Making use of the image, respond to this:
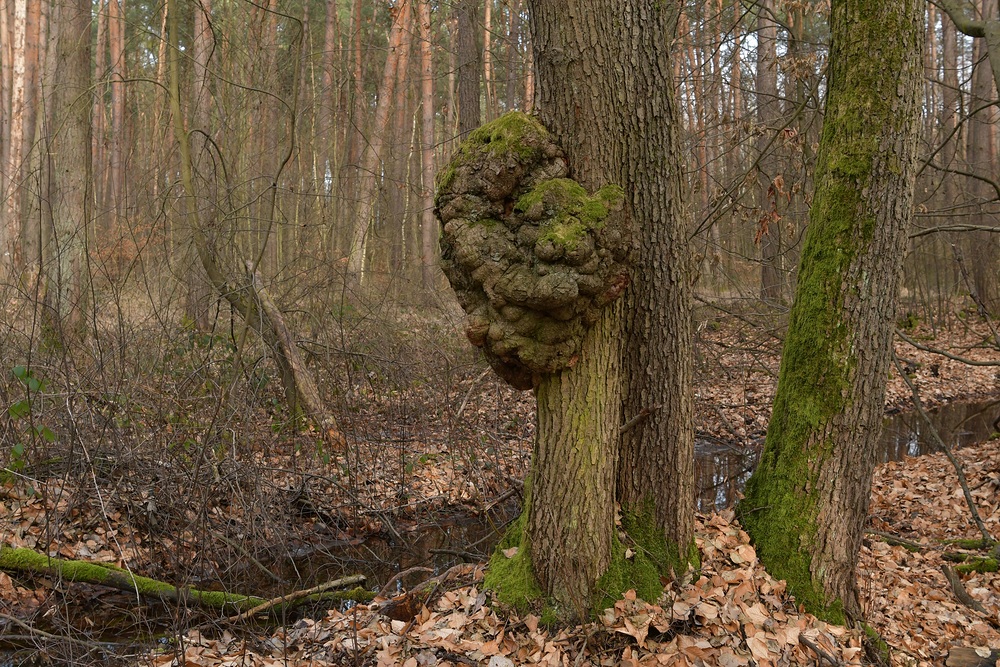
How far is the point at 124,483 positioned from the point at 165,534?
19.4 inches

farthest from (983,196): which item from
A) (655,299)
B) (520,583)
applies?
(520,583)

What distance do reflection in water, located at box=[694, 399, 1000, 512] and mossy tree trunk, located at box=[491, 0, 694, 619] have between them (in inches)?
142

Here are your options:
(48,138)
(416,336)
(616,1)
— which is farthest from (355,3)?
(616,1)

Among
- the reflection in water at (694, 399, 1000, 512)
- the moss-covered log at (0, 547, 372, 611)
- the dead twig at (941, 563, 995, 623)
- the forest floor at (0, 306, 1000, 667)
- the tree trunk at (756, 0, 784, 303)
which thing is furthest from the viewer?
the reflection in water at (694, 399, 1000, 512)

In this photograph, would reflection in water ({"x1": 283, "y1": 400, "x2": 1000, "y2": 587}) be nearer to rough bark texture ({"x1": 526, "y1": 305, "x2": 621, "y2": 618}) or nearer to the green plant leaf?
rough bark texture ({"x1": 526, "y1": 305, "x2": 621, "y2": 618})

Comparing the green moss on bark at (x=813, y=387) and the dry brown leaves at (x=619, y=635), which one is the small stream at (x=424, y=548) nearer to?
the dry brown leaves at (x=619, y=635)

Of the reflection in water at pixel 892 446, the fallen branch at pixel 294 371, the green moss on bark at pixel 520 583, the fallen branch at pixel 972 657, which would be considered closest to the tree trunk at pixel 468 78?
the fallen branch at pixel 294 371

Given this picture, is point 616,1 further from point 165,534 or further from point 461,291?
point 165,534

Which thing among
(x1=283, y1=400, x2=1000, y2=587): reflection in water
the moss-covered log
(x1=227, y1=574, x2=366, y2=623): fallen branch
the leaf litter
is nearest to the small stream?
(x1=283, y1=400, x2=1000, y2=587): reflection in water

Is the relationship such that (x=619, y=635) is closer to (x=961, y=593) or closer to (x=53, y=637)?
(x=961, y=593)

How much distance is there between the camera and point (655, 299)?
3.73 metres

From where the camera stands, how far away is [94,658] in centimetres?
420

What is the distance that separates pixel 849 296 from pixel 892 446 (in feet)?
22.3

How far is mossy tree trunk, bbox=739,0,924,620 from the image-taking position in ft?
12.4
